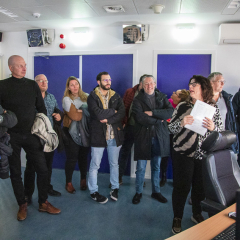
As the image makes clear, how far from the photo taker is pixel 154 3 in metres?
2.86

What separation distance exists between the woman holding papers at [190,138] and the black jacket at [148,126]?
1.88 feet

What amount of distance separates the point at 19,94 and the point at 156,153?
67.0 inches

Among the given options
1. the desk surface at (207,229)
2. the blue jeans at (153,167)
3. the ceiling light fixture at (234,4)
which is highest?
the ceiling light fixture at (234,4)

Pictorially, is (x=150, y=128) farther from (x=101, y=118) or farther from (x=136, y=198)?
(x=136, y=198)

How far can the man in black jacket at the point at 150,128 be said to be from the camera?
2.80m

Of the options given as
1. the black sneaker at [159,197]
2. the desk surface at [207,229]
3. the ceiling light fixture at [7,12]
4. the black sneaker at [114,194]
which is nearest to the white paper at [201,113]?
the desk surface at [207,229]

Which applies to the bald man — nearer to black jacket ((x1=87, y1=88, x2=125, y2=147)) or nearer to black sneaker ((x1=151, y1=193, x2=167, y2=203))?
black jacket ((x1=87, y1=88, x2=125, y2=147))

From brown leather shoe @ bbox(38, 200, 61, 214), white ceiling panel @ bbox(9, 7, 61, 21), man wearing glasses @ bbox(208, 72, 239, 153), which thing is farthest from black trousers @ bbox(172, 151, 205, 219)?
white ceiling panel @ bbox(9, 7, 61, 21)

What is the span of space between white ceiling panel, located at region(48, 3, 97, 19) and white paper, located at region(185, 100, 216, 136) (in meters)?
1.98

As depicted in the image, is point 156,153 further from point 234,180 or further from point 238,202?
point 238,202

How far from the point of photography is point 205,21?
11.5 ft

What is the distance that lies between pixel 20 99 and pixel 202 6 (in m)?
2.45

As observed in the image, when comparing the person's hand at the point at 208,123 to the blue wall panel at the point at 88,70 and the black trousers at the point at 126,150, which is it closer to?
the black trousers at the point at 126,150

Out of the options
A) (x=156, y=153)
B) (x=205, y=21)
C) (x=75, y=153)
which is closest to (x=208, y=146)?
(x=156, y=153)
